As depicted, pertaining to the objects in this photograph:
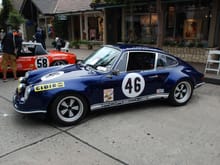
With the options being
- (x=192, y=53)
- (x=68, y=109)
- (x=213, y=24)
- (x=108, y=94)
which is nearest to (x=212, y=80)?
(x=192, y=53)

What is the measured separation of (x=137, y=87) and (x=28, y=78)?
7.40ft

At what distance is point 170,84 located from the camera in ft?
16.6

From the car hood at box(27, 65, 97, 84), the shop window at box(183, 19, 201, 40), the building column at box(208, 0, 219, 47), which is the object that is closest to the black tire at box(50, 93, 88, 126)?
the car hood at box(27, 65, 97, 84)

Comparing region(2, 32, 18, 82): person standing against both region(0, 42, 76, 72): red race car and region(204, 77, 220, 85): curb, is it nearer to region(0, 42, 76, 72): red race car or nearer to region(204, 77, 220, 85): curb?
region(0, 42, 76, 72): red race car

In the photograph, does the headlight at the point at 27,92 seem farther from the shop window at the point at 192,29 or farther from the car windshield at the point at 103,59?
the shop window at the point at 192,29

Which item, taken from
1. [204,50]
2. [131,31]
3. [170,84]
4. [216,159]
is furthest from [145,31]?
[216,159]

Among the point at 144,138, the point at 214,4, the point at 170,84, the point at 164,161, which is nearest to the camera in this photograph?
the point at 164,161

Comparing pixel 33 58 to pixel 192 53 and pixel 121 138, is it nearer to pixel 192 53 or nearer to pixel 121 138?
pixel 121 138

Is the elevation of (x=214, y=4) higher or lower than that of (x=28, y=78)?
higher

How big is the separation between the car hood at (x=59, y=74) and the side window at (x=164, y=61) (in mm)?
1552

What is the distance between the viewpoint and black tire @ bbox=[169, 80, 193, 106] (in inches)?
203

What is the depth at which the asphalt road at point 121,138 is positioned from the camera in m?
3.20

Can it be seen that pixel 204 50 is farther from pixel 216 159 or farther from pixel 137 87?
pixel 216 159

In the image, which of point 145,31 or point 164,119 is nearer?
point 164,119
